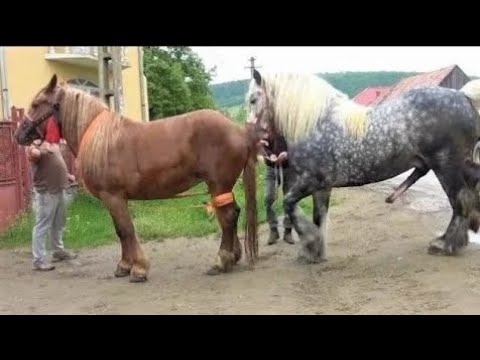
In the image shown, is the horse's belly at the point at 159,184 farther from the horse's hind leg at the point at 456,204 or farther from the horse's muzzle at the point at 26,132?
the horse's hind leg at the point at 456,204

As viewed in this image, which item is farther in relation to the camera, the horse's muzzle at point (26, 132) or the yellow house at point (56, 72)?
the yellow house at point (56, 72)

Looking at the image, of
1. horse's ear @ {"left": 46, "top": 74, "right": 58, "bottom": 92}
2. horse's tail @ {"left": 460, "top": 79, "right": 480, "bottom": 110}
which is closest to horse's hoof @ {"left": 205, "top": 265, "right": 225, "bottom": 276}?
horse's ear @ {"left": 46, "top": 74, "right": 58, "bottom": 92}

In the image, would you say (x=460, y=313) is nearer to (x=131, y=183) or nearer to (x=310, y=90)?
(x=310, y=90)

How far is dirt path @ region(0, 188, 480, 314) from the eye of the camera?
14.7ft

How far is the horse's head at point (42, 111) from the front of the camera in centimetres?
587

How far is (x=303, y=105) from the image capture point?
5746 millimetres

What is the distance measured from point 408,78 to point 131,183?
41080 mm

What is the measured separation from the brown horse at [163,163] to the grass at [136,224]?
1428 millimetres

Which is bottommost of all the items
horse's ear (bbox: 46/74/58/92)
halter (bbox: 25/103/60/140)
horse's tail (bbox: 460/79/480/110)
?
halter (bbox: 25/103/60/140)

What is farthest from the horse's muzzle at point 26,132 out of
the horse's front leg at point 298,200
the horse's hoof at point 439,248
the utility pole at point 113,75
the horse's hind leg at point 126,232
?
the utility pole at point 113,75

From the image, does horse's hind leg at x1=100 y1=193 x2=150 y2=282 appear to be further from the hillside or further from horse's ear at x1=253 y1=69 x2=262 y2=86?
the hillside

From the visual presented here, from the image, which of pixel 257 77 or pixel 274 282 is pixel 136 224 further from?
pixel 274 282

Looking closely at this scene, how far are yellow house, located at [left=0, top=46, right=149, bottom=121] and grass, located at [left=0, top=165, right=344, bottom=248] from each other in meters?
3.64

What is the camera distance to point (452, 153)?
5508 millimetres
